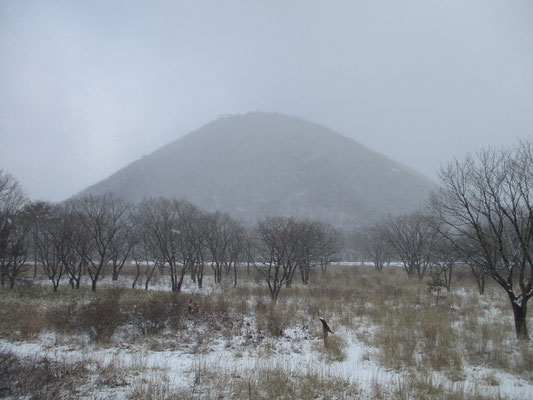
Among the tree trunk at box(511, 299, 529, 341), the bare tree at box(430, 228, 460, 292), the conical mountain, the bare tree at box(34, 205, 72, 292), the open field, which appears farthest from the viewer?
the conical mountain

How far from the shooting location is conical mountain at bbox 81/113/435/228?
117750 mm

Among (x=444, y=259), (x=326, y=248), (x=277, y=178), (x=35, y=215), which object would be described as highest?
(x=277, y=178)

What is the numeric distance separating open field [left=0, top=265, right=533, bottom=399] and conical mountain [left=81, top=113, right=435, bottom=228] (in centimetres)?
9014

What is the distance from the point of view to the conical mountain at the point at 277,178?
386ft

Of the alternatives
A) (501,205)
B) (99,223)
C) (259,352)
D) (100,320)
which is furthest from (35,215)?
(501,205)

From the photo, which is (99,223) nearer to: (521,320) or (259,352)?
(259,352)

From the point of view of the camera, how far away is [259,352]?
777 cm

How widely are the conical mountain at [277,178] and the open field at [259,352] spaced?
296 feet

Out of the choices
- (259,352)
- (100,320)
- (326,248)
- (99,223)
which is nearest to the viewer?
(259,352)

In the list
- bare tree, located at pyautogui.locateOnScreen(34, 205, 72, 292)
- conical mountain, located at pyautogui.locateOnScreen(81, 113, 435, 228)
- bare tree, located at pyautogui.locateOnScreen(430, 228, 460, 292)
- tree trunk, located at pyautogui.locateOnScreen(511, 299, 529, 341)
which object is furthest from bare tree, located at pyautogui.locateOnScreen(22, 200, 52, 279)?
conical mountain, located at pyautogui.locateOnScreen(81, 113, 435, 228)

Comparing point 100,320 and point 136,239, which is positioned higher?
point 136,239

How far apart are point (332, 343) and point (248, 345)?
2.67 m

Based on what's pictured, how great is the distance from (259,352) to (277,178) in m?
137

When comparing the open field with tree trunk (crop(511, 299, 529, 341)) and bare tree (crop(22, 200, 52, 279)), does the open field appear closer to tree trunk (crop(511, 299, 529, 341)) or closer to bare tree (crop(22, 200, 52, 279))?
tree trunk (crop(511, 299, 529, 341))
